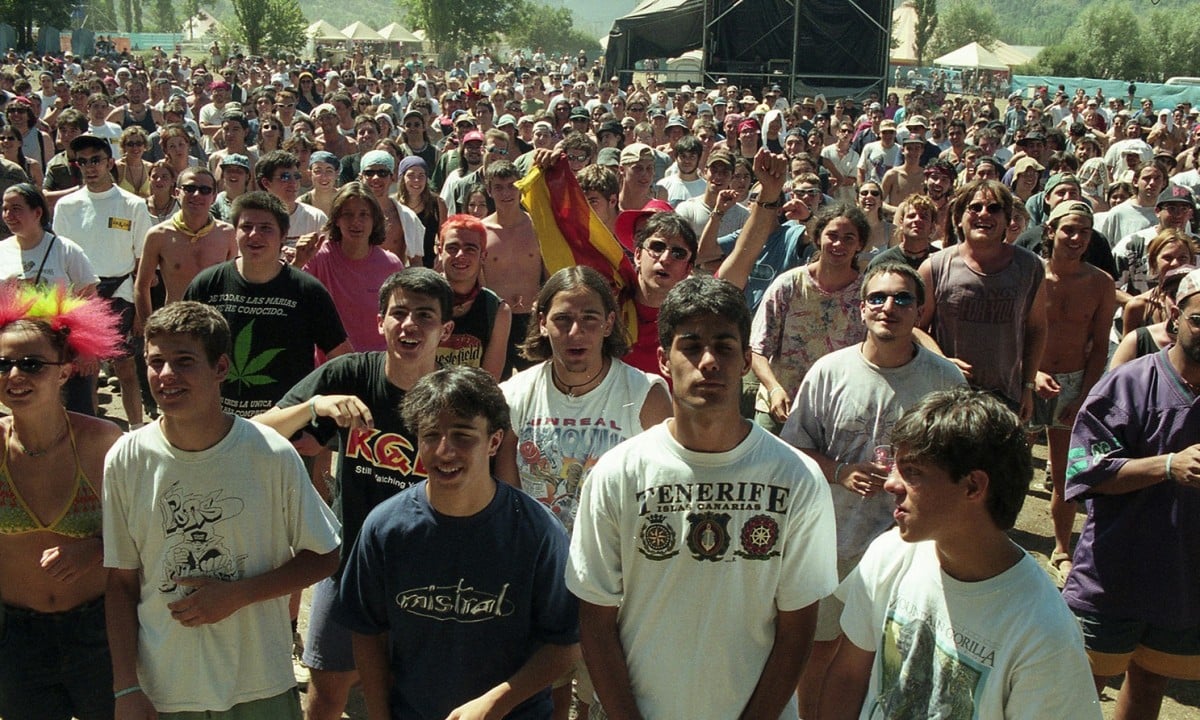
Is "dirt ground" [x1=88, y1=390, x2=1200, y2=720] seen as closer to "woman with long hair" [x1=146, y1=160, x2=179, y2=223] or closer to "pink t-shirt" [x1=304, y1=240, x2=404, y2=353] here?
"pink t-shirt" [x1=304, y1=240, x2=404, y2=353]

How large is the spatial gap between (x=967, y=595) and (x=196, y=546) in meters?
2.03

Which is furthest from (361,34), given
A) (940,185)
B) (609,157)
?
(940,185)

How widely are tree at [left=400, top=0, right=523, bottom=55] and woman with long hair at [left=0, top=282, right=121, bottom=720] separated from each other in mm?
72140

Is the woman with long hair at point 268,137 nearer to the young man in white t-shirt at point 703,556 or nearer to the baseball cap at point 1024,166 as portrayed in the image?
the baseball cap at point 1024,166

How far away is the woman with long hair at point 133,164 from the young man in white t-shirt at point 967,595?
819 centimetres

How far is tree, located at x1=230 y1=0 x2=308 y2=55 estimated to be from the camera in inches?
2164

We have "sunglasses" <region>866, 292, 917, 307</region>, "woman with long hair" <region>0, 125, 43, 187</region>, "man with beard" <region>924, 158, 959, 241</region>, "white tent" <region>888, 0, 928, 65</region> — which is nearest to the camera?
"sunglasses" <region>866, 292, 917, 307</region>

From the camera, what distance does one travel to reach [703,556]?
283 cm

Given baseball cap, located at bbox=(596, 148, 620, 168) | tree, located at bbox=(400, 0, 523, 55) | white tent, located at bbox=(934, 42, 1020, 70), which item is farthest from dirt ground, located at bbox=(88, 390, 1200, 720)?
tree, located at bbox=(400, 0, 523, 55)

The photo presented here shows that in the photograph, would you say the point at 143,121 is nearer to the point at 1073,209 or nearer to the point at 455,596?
the point at 1073,209

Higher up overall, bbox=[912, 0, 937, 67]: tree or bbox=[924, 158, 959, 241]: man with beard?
bbox=[912, 0, 937, 67]: tree

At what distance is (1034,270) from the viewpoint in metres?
5.36

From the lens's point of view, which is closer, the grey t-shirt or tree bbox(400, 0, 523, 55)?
the grey t-shirt

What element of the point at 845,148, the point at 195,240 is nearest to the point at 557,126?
the point at 845,148
